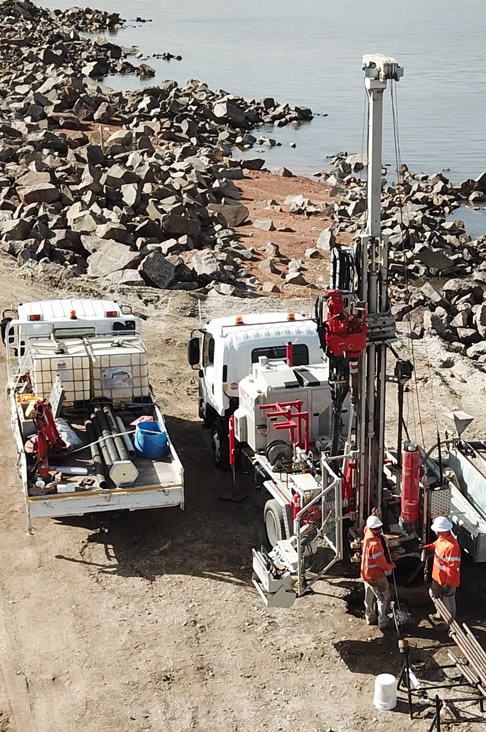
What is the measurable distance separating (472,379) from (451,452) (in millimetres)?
6005

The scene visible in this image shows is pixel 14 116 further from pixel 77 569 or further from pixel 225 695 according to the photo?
pixel 225 695

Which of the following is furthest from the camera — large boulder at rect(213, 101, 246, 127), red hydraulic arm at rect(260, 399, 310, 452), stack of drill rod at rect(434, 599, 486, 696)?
large boulder at rect(213, 101, 246, 127)

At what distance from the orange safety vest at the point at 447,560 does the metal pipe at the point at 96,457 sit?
4.35 meters

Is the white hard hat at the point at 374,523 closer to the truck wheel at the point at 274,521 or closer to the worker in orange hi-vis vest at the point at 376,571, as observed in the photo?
the worker in orange hi-vis vest at the point at 376,571

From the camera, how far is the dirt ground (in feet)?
33.0

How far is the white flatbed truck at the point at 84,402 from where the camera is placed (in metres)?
12.6

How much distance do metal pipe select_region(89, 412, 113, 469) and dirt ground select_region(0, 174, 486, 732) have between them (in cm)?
112

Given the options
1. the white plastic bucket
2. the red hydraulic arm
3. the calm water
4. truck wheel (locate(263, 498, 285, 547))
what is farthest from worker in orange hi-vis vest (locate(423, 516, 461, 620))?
the calm water

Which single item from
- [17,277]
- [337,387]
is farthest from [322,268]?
[337,387]

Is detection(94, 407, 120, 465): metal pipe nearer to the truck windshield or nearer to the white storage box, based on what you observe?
the white storage box

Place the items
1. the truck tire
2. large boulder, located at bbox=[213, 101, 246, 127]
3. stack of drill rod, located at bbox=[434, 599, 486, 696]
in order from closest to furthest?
stack of drill rod, located at bbox=[434, 599, 486, 696]
the truck tire
large boulder, located at bbox=[213, 101, 246, 127]

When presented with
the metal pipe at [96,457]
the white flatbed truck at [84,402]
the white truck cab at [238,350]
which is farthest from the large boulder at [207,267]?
the metal pipe at [96,457]

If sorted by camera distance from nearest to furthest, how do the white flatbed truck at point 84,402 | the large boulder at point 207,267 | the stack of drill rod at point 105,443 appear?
the white flatbed truck at point 84,402 < the stack of drill rod at point 105,443 < the large boulder at point 207,267

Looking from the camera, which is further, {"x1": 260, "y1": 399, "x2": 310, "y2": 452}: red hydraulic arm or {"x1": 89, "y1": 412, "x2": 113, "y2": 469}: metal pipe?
{"x1": 89, "y1": 412, "x2": 113, "y2": 469}: metal pipe
